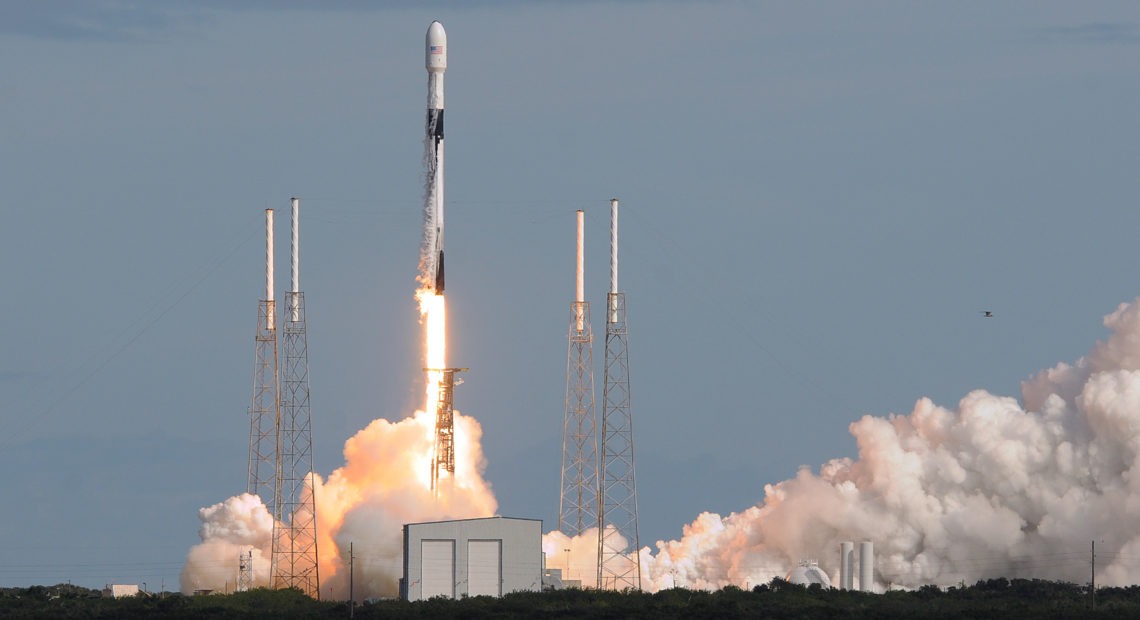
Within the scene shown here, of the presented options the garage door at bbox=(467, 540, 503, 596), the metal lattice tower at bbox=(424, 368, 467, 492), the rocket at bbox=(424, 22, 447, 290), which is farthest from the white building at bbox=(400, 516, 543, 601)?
the rocket at bbox=(424, 22, 447, 290)

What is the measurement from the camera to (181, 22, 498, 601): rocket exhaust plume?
372 ft

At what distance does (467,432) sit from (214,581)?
9337 millimetres

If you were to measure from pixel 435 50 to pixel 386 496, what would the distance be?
13861mm

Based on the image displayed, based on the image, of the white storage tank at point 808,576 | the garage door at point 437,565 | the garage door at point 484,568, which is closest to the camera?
the garage door at point 437,565

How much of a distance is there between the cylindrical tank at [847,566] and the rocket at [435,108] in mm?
16334

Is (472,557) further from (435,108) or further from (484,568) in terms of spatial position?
(435,108)

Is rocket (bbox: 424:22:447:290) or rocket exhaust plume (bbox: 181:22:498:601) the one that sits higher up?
rocket (bbox: 424:22:447:290)

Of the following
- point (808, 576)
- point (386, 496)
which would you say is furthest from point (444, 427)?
point (808, 576)

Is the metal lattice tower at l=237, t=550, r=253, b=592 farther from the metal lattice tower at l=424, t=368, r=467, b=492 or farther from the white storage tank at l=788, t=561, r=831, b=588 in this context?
the white storage tank at l=788, t=561, r=831, b=588

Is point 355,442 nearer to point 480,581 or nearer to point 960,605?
point 480,581

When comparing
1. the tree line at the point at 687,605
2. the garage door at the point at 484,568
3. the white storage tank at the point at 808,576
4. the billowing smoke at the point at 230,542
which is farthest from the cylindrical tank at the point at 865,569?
the billowing smoke at the point at 230,542

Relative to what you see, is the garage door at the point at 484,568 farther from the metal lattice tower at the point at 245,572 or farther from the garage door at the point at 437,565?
the metal lattice tower at the point at 245,572

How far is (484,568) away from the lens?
110938 mm

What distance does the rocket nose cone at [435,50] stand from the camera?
113 meters
